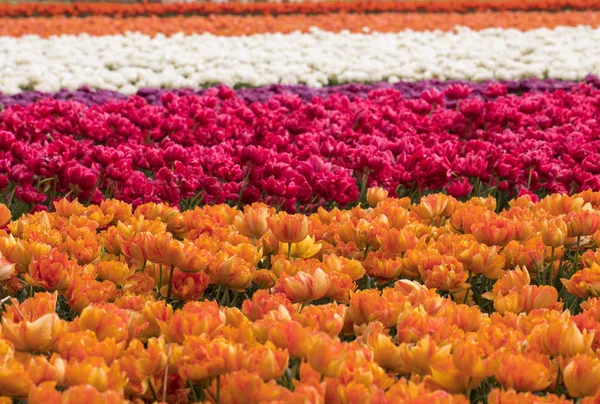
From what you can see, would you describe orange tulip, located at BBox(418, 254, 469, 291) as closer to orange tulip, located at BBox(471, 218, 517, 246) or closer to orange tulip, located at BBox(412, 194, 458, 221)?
orange tulip, located at BBox(471, 218, 517, 246)

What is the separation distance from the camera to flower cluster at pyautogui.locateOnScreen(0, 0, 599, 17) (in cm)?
1531

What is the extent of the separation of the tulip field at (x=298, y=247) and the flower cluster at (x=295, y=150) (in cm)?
2

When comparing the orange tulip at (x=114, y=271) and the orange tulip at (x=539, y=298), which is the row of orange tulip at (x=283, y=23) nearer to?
the orange tulip at (x=114, y=271)

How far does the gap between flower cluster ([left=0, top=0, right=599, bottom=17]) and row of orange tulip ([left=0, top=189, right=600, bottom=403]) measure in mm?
12911

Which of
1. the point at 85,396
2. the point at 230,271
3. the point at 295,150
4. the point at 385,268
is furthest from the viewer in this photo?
the point at 295,150

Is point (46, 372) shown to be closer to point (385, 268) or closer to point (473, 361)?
point (473, 361)

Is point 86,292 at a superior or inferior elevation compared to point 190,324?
inferior

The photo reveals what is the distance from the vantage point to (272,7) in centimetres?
1588

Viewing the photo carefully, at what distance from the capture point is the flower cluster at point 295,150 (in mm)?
3676

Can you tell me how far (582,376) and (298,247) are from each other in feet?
3.72

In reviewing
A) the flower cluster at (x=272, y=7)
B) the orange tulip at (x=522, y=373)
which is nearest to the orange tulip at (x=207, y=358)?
Result: the orange tulip at (x=522, y=373)

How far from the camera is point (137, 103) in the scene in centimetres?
547

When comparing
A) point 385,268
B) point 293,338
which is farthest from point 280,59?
point 293,338

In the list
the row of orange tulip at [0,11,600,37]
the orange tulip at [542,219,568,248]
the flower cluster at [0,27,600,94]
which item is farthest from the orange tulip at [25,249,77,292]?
the row of orange tulip at [0,11,600,37]
